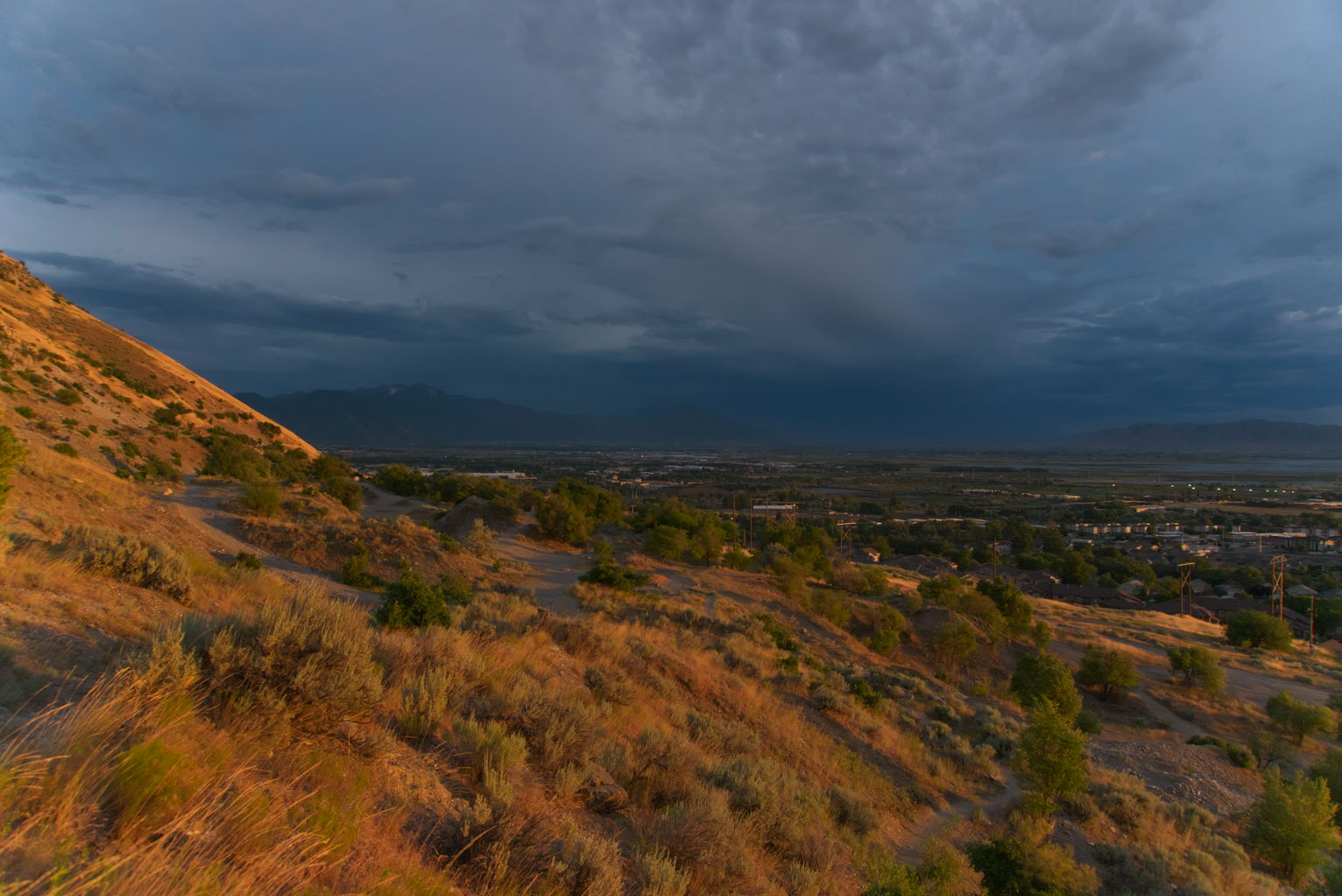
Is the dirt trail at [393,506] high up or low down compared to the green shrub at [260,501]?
down

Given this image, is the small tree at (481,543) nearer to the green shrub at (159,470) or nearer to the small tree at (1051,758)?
the green shrub at (159,470)

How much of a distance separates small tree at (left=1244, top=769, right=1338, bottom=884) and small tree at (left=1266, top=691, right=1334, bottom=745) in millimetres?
11811

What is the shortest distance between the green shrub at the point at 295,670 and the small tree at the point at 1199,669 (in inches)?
1321

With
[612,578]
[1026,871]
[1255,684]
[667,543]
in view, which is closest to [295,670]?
[1026,871]

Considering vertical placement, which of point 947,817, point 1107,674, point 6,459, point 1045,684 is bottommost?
point 1107,674

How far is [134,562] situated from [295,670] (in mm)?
5434

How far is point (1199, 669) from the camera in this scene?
26625 millimetres

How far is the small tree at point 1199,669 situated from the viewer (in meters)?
26.3

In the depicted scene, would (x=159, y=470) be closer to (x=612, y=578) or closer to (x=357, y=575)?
(x=357, y=575)

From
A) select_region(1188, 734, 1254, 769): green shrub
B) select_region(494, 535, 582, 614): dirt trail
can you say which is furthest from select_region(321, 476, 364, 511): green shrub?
select_region(1188, 734, 1254, 769): green shrub

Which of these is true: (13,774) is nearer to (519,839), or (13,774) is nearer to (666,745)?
(519,839)

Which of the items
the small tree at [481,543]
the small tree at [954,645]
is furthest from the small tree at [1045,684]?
the small tree at [481,543]

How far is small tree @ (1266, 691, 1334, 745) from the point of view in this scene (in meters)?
21.3

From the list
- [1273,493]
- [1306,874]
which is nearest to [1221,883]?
[1306,874]
